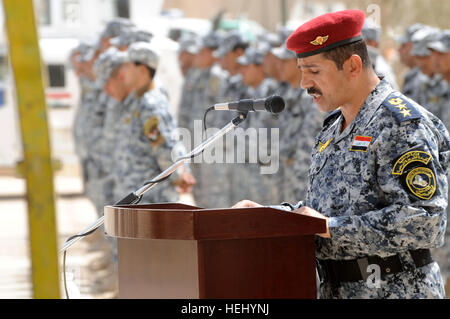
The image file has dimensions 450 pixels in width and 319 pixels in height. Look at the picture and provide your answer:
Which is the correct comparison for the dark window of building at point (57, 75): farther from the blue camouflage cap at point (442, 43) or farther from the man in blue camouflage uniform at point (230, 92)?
the blue camouflage cap at point (442, 43)

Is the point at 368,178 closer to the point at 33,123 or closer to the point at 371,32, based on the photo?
the point at 33,123

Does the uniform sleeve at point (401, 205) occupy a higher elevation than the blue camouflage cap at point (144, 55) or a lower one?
lower

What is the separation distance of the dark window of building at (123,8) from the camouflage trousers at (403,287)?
14243mm

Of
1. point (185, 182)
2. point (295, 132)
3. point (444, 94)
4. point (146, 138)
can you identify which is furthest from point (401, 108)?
point (444, 94)

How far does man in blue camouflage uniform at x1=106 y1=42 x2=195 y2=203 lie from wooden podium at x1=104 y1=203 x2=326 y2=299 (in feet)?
12.1

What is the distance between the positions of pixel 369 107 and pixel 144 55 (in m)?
4.02

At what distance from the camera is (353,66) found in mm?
2826

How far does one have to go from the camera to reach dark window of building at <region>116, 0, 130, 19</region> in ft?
A: 54.2

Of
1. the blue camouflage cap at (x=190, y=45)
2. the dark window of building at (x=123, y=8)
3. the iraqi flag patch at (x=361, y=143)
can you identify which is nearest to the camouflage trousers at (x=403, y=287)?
the iraqi flag patch at (x=361, y=143)

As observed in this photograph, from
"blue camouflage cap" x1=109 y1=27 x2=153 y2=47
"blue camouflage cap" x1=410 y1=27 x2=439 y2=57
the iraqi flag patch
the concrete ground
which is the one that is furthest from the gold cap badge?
"blue camouflage cap" x1=410 y1=27 x2=439 y2=57

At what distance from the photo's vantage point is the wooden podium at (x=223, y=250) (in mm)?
2416

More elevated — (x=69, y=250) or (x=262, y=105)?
(x=262, y=105)

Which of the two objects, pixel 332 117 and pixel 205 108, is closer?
pixel 332 117

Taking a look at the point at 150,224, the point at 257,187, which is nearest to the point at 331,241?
the point at 150,224
